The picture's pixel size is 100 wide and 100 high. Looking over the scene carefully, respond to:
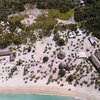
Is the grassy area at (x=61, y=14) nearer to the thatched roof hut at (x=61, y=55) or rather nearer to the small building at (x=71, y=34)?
the small building at (x=71, y=34)

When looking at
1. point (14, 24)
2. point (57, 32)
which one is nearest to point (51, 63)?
point (57, 32)

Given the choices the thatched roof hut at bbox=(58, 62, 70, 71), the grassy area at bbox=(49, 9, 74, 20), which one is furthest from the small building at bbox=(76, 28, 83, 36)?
the thatched roof hut at bbox=(58, 62, 70, 71)

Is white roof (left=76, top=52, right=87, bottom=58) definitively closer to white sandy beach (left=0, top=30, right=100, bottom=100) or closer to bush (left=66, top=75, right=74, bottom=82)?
white sandy beach (left=0, top=30, right=100, bottom=100)

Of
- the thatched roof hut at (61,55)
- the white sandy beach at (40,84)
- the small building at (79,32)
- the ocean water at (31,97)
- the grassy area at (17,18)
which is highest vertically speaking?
the small building at (79,32)

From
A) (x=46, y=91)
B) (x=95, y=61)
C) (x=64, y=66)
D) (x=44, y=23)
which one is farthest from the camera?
(x=44, y=23)

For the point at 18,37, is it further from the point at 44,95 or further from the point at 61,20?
the point at 44,95

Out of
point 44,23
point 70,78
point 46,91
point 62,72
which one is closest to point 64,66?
point 62,72

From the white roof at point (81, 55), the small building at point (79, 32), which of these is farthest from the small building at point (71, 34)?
the white roof at point (81, 55)

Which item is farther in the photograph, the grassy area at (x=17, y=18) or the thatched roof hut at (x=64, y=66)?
the grassy area at (x=17, y=18)

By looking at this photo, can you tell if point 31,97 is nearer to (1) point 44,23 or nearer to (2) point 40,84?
(2) point 40,84

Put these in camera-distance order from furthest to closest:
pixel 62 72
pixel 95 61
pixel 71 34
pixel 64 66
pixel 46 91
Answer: pixel 71 34 → pixel 64 66 → pixel 95 61 → pixel 62 72 → pixel 46 91

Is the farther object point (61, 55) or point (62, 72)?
point (61, 55)
